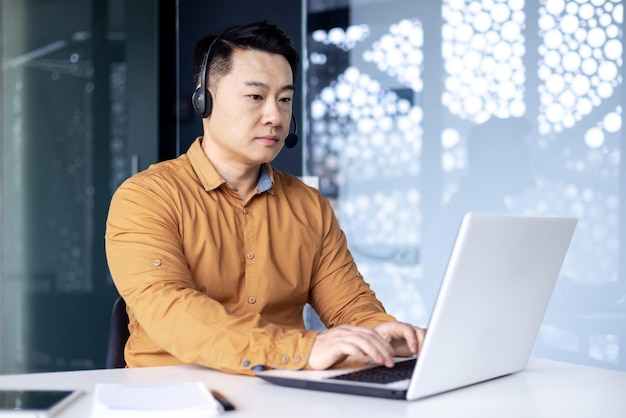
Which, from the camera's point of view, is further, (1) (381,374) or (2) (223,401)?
(1) (381,374)

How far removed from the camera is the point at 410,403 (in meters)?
1.43

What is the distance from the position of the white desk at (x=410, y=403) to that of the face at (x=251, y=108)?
0.63 metres

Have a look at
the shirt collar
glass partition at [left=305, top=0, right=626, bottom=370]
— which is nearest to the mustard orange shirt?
the shirt collar

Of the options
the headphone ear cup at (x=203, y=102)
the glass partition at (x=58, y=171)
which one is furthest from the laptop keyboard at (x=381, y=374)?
the glass partition at (x=58, y=171)

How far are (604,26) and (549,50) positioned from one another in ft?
0.74

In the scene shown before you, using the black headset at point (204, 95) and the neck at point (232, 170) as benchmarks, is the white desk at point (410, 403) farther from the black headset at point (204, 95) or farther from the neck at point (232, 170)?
the black headset at point (204, 95)

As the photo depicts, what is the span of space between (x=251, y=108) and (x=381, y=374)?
0.83 metres

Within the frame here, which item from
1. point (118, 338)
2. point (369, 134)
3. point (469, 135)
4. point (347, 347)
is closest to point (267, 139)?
point (118, 338)

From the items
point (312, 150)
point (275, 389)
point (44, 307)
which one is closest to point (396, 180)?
point (312, 150)

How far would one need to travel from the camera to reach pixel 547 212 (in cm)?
351

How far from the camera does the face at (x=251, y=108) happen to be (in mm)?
2174

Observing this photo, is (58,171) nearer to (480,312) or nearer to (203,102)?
(203,102)

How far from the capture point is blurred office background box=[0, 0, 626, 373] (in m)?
3.43

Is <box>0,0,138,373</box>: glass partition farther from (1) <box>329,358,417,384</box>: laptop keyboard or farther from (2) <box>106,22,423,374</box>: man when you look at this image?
(1) <box>329,358,417,384</box>: laptop keyboard
